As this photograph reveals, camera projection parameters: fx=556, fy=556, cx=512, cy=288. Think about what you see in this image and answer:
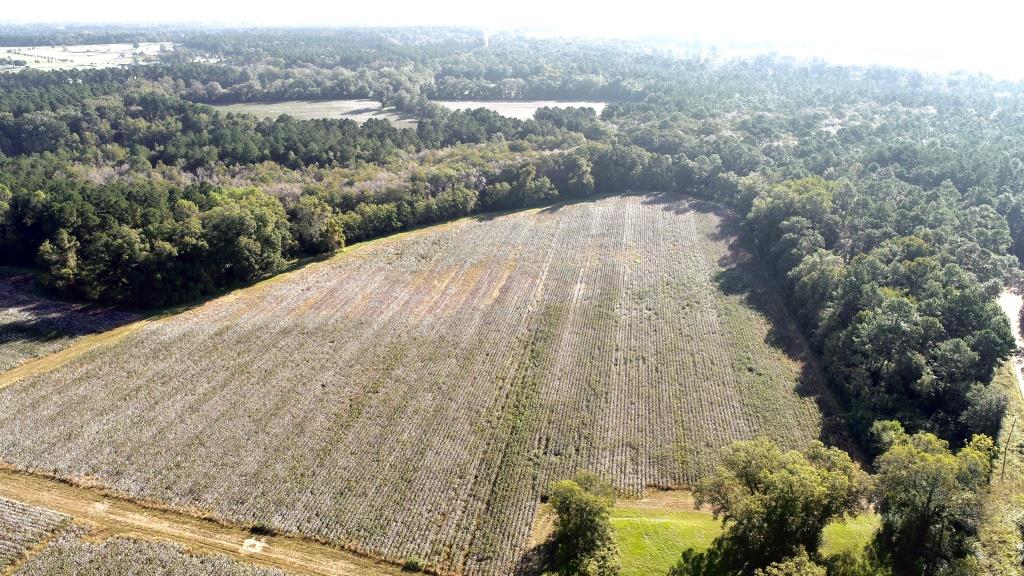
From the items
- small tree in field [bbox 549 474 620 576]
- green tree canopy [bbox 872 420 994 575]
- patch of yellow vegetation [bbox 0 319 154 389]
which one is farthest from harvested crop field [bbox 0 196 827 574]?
green tree canopy [bbox 872 420 994 575]

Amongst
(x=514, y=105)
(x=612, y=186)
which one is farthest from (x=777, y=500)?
(x=514, y=105)

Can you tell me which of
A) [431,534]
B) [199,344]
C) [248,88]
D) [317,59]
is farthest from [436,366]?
Result: [317,59]

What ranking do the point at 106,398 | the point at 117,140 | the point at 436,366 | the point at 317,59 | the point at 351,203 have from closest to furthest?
the point at 106,398, the point at 436,366, the point at 351,203, the point at 117,140, the point at 317,59

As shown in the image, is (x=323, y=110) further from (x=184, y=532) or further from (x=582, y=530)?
(x=582, y=530)

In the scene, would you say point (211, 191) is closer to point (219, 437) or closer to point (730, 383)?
point (219, 437)

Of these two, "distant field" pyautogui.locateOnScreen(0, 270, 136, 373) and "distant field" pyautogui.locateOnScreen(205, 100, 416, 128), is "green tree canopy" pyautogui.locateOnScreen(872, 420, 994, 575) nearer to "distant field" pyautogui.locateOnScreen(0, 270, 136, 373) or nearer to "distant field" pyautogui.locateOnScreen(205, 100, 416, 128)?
"distant field" pyautogui.locateOnScreen(0, 270, 136, 373)
